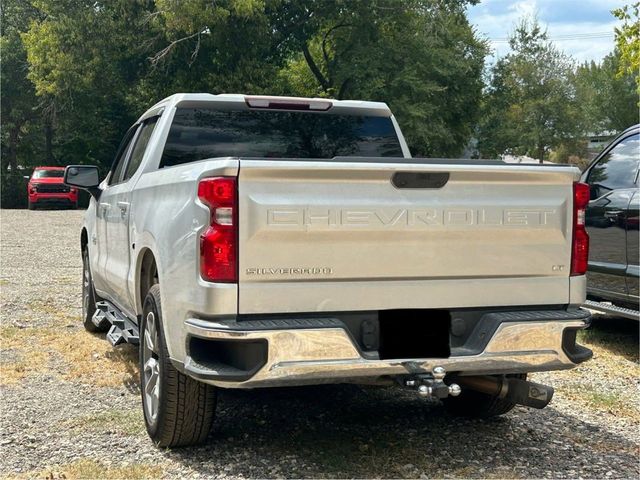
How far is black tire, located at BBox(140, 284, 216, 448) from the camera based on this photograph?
396cm

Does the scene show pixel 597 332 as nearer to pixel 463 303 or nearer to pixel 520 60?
pixel 463 303

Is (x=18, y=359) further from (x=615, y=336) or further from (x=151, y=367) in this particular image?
(x=615, y=336)

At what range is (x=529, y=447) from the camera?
4.42 meters

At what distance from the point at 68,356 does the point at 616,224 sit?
496cm

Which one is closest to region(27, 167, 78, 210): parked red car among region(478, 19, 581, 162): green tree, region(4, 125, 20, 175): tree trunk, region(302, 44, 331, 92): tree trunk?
region(4, 125, 20, 175): tree trunk

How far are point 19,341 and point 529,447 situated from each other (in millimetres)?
4745

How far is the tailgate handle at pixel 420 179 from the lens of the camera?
371 centimetres

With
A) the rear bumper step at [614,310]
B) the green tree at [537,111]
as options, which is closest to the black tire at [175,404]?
the rear bumper step at [614,310]

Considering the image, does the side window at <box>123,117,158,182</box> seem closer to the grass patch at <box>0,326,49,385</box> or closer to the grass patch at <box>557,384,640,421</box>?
the grass patch at <box>0,326,49,385</box>

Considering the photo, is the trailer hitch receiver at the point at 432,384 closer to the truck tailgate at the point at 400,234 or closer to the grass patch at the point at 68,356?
the truck tailgate at the point at 400,234

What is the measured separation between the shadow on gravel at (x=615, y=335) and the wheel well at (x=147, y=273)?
4392 millimetres

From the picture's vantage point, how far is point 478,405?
4.80m

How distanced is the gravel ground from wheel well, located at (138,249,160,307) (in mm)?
813

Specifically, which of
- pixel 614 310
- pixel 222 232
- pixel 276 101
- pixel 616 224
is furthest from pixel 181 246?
pixel 616 224
